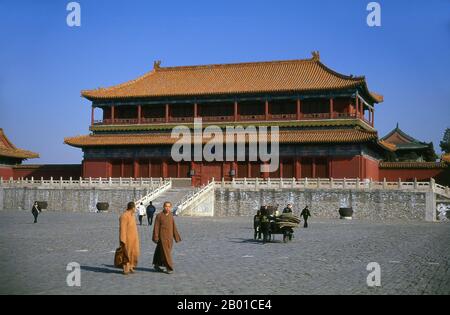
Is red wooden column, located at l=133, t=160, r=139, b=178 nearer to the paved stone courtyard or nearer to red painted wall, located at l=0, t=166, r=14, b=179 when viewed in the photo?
red painted wall, located at l=0, t=166, r=14, b=179

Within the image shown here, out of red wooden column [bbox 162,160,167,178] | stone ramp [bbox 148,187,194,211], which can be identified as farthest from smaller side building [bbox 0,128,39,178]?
stone ramp [bbox 148,187,194,211]

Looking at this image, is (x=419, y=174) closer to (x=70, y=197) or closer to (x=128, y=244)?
(x=70, y=197)

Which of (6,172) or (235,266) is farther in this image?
(6,172)

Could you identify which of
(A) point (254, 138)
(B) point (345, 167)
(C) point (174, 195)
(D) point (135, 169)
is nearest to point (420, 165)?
(B) point (345, 167)

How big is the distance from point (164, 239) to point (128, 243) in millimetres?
753

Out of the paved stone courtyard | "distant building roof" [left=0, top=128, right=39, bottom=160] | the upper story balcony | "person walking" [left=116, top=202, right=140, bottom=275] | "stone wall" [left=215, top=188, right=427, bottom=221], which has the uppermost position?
the upper story balcony

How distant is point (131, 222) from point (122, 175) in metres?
37.6

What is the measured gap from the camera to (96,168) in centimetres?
4916

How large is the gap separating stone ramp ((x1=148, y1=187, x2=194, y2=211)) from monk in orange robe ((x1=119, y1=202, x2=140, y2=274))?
25.5m

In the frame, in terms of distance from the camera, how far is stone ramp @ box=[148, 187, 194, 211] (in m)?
38.2

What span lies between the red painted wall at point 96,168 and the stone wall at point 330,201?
42.7 ft

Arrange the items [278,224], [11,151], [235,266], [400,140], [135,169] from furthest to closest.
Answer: [400,140] → [11,151] → [135,169] → [278,224] → [235,266]
